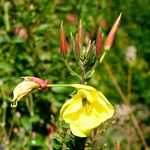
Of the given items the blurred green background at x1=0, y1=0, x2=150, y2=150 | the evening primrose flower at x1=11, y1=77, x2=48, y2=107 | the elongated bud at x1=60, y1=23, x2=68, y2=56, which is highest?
the elongated bud at x1=60, y1=23, x2=68, y2=56

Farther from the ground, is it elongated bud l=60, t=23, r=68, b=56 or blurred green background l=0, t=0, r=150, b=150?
elongated bud l=60, t=23, r=68, b=56

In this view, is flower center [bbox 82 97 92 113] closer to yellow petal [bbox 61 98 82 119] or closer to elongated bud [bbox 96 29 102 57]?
yellow petal [bbox 61 98 82 119]

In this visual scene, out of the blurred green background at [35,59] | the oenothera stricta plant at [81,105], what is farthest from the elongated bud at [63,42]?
the blurred green background at [35,59]

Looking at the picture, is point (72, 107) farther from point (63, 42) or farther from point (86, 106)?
point (63, 42)

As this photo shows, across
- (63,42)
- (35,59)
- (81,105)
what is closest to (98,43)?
(63,42)

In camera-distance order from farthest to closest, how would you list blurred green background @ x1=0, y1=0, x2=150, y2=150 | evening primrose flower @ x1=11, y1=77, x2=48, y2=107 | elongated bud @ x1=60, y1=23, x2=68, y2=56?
blurred green background @ x1=0, y1=0, x2=150, y2=150 → elongated bud @ x1=60, y1=23, x2=68, y2=56 → evening primrose flower @ x1=11, y1=77, x2=48, y2=107

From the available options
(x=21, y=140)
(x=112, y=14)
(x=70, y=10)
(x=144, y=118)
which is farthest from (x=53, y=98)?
(x=112, y=14)

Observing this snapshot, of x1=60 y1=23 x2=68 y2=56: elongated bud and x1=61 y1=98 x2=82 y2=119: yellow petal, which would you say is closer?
x1=61 y1=98 x2=82 y2=119: yellow petal

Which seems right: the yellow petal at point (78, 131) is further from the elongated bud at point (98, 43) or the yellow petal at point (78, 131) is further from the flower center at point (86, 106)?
the elongated bud at point (98, 43)

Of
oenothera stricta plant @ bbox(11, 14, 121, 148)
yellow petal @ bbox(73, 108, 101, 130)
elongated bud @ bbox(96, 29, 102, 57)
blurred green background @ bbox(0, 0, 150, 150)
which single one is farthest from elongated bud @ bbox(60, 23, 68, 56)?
blurred green background @ bbox(0, 0, 150, 150)

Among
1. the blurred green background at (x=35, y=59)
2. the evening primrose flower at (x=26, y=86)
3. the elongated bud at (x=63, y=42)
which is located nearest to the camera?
the evening primrose flower at (x=26, y=86)
